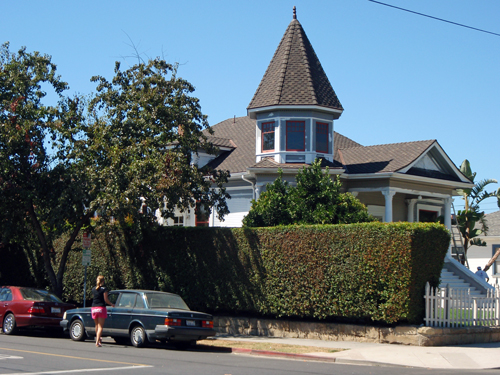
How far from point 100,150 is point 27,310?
18.1ft

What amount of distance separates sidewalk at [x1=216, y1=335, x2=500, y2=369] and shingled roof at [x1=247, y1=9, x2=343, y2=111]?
12.4m

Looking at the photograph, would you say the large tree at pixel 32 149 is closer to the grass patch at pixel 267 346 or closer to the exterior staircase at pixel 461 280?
the grass patch at pixel 267 346

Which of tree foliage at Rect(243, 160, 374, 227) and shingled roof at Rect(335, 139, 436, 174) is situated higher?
shingled roof at Rect(335, 139, 436, 174)

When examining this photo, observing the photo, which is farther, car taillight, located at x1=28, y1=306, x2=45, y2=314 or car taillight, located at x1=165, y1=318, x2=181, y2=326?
car taillight, located at x1=28, y1=306, x2=45, y2=314

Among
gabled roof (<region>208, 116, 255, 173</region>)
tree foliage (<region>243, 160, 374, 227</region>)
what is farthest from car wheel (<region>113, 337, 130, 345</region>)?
gabled roof (<region>208, 116, 255, 173</region>)

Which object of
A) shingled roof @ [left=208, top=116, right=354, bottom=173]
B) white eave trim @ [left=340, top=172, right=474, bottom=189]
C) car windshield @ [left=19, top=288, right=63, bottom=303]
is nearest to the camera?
car windshield @ [left=19, top=288, right=63, bottom=303]

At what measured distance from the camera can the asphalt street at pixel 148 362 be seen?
36.8ft

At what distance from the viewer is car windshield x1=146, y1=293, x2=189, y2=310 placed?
16.0 meters

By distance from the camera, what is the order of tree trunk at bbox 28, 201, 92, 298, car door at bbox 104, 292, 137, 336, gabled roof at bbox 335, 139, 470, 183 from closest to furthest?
car door at bbox 104, 292, 137, 336 → tree trunk at bbox 28, 201, 92, 298 → gabled roof at bbox 335, 139, 470, 183

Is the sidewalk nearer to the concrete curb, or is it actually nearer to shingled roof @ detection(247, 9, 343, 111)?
the concrete curb

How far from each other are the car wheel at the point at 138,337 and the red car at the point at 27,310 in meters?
3.90

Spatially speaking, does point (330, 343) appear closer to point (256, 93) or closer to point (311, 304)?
point (311, 304)

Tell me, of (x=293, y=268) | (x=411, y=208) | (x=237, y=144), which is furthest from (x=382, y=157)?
(x=293, y=268)

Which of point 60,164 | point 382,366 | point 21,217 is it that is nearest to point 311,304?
point 382,366
